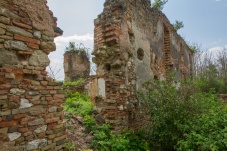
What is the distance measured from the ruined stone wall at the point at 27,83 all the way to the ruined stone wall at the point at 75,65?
40.7ft

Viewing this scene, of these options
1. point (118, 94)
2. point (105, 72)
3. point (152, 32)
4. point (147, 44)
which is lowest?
point (118, 94)

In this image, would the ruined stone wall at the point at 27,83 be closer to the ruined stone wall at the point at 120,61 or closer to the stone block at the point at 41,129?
the stone block at the point at 41,129

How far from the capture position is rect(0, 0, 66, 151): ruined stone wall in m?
2.64

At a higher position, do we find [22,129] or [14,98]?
[14,98]

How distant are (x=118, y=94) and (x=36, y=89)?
2.70 meters

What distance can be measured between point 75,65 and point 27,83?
42.8ft

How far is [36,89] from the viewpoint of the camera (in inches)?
119

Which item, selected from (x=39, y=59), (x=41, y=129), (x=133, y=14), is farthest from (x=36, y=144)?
(x=133, y=14)

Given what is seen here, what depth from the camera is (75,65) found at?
51.8ft

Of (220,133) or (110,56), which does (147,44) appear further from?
(220,133)

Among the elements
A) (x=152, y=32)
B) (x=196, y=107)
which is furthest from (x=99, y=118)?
(x=152, y=32)

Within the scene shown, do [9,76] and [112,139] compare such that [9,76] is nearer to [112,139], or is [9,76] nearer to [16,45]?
[16,45]

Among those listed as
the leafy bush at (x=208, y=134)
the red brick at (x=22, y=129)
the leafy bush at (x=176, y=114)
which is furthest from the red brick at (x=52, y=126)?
the leafy bush at (x=176, y=114)

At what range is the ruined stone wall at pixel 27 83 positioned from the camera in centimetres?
264
